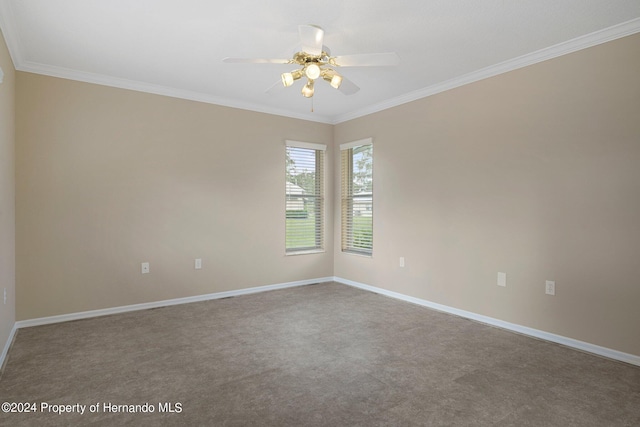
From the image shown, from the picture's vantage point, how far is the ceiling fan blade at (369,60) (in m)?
2.39

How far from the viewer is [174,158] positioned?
168 inches

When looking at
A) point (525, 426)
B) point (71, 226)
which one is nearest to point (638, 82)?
point (525, 426)

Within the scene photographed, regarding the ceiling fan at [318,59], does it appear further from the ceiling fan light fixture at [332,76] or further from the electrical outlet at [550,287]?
the electrical outlet at [550,287]

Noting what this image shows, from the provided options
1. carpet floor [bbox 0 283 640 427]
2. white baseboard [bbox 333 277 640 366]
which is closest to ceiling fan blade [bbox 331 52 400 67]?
carpet floor [bbox 0 283 640 427]

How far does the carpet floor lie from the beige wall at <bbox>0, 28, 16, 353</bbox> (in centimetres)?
31

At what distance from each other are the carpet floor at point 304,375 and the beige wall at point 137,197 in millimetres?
528

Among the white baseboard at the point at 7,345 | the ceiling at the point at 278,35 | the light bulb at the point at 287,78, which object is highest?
the ceiling at the point at 278,35

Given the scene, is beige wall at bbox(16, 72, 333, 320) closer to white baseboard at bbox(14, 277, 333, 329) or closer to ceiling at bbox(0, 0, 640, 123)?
white baseboard at bbox(14, 277, 333, 329)

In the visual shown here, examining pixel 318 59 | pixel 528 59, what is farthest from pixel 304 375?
pixel 528 59

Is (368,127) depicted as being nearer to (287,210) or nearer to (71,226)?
(287,210)

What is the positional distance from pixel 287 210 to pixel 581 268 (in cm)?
354

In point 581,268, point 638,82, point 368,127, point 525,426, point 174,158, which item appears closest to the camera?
point 525,426

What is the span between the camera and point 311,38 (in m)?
2.24

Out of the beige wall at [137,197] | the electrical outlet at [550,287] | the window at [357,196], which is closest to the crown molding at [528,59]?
the window at [357,196]
